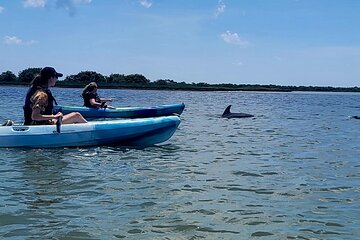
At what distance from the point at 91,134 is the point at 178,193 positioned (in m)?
4.82

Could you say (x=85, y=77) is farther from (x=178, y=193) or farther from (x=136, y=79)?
(x=178, y=193)

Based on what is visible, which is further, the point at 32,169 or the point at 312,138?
the point at 312,138

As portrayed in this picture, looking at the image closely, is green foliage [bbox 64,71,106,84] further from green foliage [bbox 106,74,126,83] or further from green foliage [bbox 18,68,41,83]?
green foliage [bbox 18,68,41,83]

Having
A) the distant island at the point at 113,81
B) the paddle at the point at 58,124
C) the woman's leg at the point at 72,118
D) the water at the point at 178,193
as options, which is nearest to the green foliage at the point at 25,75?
the distant island at the point at 113,81

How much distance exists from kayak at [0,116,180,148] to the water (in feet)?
0.76

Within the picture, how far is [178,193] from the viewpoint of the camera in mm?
7121

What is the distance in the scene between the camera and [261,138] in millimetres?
15141

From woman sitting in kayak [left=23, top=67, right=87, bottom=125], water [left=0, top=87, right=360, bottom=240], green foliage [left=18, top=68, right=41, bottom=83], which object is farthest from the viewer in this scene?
green foliage [left=18, top=68, right=41, bottom=83]

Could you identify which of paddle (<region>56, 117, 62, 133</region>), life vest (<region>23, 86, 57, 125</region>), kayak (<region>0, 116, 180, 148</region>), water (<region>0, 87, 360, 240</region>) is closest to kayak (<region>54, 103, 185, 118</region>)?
kayak (<region>0, 116, 180, 148</region>)

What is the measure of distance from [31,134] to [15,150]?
0.47 metres

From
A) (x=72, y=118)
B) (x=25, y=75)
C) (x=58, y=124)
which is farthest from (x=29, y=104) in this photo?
(x=25, y=75)

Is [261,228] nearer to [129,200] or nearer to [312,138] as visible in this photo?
[129,200]

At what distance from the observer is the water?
17.9 feet

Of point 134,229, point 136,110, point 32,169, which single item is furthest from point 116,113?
point 134,229
